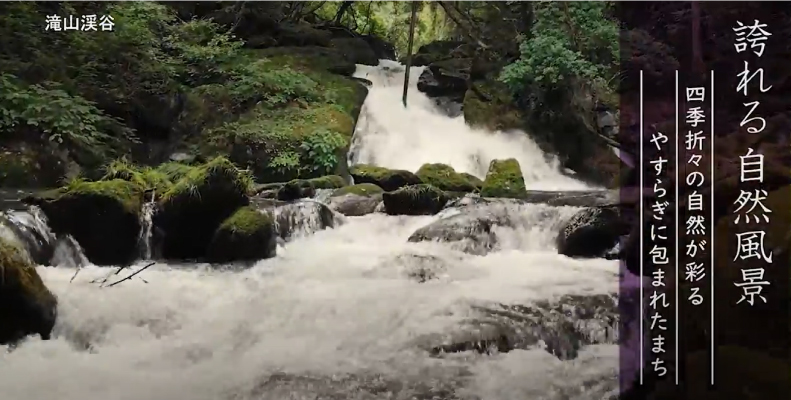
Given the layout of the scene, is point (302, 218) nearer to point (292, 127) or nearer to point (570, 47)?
point (292, 127)

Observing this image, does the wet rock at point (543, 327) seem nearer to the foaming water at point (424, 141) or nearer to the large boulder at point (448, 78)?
the foaming water at point (424, 141)

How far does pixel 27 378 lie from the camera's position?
2086 millimetres

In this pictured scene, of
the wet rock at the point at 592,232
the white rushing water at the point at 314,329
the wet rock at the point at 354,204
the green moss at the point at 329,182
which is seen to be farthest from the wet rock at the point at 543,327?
the green moss at the point at 329,182

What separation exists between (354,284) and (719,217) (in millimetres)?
1291

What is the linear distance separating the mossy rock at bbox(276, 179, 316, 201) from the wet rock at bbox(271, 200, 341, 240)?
26 millimetres

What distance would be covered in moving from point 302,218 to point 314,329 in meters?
0.42

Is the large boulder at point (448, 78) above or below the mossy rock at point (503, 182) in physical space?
above

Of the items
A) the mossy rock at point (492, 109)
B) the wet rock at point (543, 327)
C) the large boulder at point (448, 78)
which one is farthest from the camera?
the large boulder at point (448, 78)

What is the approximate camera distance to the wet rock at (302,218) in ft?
7.61

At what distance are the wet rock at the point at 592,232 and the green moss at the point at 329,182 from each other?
855 mm

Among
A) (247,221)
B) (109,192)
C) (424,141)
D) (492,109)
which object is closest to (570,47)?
(492,109)

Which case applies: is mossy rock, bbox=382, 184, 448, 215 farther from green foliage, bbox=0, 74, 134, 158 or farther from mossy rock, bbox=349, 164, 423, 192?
green foliage, bbox=0, 74, 134, 158

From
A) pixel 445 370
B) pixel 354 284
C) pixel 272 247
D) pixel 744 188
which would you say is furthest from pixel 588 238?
pixel 272 247

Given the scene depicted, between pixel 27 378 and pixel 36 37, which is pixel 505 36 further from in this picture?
pixel 27 378
